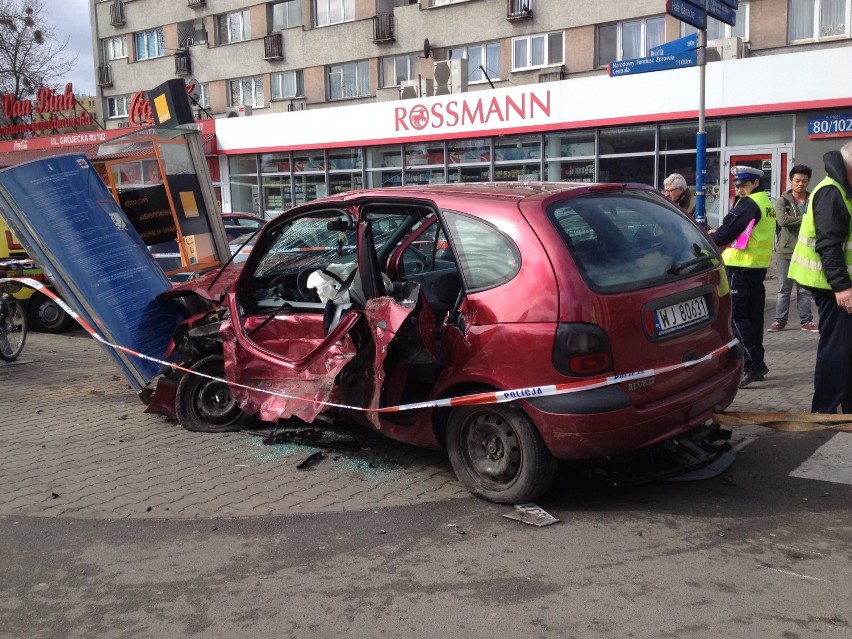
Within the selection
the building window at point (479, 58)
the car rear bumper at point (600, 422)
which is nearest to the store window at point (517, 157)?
the building window at point (479, 58)

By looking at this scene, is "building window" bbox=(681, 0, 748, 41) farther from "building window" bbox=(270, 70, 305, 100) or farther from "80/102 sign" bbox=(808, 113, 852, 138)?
"building window" bbox=(270, 70, 305, 100)

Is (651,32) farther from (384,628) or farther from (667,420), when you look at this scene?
(384,628)

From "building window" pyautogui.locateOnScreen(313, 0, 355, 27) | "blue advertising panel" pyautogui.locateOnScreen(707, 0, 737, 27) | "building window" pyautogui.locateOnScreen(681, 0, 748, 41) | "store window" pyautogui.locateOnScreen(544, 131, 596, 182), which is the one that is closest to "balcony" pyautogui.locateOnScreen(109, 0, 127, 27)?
"building window" pyautogui.locateOnScreen(313, 0, 355, 27)

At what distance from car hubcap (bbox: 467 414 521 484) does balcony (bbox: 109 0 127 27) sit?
41.6 m

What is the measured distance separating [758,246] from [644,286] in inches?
123

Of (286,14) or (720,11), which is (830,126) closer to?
(720,11)

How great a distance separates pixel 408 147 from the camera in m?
25.6

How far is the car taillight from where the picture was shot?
412 cm

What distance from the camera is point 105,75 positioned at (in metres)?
41.7

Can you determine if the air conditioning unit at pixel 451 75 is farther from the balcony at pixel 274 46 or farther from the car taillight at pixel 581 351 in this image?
the car taillight at pixel 581 351

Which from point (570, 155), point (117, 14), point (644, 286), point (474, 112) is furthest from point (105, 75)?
point (644, 286)

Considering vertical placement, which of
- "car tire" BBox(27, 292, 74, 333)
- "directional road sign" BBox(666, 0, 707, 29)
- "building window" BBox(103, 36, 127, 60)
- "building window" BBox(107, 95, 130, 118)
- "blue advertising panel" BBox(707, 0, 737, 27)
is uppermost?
"building window" BBox(103, 36, 127, 60)

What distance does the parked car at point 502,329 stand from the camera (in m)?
4.19

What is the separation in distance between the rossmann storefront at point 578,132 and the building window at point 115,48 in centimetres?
1466
